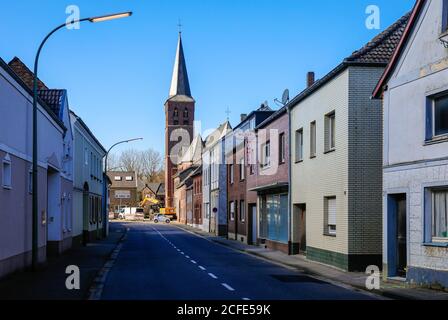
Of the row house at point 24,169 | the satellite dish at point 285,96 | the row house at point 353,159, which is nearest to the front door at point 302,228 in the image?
the row house at point 353,159

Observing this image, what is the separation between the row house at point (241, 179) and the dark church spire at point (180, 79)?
61537 mm

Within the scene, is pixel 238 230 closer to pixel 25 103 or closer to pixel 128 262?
pixel 128 262

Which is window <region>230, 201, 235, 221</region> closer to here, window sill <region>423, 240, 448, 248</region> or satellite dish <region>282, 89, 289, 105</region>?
satellite dish <region>282, 89, 289, 105</region>

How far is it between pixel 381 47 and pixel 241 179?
20301 mm

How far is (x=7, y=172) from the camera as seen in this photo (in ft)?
55.4

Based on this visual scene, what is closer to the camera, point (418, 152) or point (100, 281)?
point (418, 152)

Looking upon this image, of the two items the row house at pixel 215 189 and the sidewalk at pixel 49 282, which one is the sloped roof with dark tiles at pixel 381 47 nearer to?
the sidewalk at pixel 49 282

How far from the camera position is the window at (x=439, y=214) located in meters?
15.1

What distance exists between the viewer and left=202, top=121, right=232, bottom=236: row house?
49812mm

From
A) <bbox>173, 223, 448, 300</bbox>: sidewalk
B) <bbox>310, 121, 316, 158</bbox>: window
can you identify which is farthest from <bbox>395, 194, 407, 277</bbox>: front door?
<bbox>310, 121, 316, 158</bbox>: window

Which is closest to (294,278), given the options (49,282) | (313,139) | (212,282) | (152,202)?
(212,282)

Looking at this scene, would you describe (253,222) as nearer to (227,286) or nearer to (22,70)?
(22,70)

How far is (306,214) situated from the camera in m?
25.4
